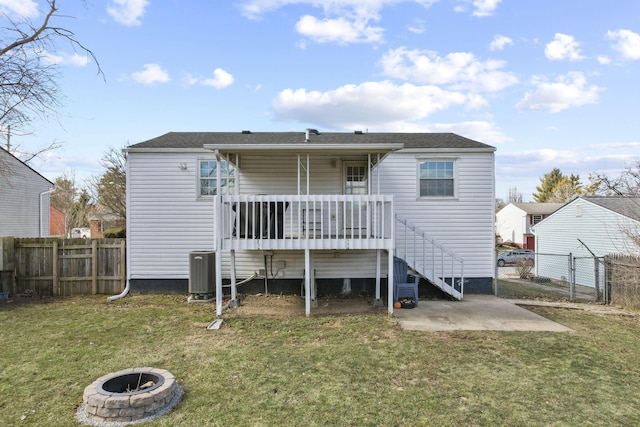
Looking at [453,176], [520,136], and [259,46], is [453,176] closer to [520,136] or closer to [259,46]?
[259,46]

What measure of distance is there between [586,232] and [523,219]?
64.7ft

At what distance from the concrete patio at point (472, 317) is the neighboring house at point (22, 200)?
53.8 feet

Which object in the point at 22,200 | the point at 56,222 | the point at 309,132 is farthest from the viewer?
the point at 56,222

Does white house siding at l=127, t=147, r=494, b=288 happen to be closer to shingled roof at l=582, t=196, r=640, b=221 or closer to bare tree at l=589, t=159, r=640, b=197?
bare tree at l=589, t=159, r=640, b=197

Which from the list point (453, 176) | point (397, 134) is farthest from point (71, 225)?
point (453, 176)

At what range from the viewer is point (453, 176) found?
31.0 ft

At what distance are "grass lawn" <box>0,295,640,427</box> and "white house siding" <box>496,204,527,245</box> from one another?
33.6 metres

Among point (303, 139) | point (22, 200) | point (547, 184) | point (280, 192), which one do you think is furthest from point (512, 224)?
point (22, 200)

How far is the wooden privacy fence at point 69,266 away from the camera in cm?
939

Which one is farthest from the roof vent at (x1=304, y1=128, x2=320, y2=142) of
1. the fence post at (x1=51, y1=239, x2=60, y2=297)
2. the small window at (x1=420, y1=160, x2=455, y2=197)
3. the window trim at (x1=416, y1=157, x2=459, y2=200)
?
the fence post at (x1=51, y1=239, x2=60, y2=297)

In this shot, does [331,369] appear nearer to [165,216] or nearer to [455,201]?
[455,201]

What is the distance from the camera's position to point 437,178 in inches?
373

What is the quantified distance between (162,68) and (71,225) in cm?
2378

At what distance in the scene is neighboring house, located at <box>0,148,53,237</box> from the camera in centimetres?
1625
